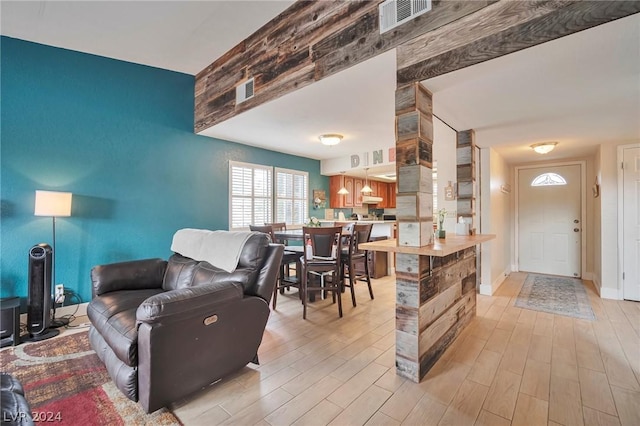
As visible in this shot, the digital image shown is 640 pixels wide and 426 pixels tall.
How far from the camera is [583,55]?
6.34ft

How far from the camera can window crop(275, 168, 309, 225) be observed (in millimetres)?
5836

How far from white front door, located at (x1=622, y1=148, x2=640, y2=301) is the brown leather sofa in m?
4.73

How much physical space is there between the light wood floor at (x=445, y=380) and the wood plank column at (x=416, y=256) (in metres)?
0.18

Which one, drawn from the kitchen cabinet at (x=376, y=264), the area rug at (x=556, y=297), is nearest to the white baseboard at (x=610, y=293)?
the area rug at (x=556, y=297)

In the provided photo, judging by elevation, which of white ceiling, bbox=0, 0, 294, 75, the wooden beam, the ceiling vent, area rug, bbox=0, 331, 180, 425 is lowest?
area rug, bbox=0, 331, 180, 425

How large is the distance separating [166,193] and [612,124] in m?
5.60

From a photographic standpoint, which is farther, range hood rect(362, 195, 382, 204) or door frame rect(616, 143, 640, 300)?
range hood rect(362, 195, 382, 204)

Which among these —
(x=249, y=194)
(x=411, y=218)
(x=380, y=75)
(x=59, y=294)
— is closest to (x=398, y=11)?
(x=380, y=75)

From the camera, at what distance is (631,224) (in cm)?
385

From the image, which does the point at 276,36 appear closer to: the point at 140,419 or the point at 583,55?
the point at 583,55

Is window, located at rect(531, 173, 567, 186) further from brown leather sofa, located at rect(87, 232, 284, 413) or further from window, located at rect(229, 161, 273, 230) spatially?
brown leather sofa, located at rect(87, 232, 284, 413)

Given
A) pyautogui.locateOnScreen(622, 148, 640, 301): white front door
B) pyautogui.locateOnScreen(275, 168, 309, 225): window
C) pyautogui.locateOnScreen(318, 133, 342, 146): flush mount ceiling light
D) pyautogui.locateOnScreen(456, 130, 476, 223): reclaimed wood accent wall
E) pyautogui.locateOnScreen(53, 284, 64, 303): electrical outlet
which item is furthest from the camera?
pyautogui.locateOnScreen(275, 168, 309, 225): window

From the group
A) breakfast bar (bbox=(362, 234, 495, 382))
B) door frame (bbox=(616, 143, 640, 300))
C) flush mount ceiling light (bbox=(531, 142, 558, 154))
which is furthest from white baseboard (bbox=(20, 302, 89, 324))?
door frame (bbox=(616, 143, 640, 300))

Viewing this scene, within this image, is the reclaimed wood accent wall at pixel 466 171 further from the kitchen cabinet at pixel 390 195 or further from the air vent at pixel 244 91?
the kitchen cabinet at pixel 390 195
